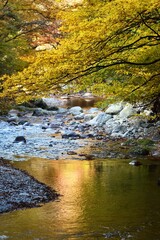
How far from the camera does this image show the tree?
671 centimetres

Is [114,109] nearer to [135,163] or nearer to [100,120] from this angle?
[100,120]

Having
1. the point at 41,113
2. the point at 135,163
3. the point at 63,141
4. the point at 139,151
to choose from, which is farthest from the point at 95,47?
the point at 41,113

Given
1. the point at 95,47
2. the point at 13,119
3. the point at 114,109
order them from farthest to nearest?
the point at 114,109 → the point at 13,119 → the point at 95,47

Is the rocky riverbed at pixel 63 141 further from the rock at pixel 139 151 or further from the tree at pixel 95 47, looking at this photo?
→ the tree at pixel 95 47

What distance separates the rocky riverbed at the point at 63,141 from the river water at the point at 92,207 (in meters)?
0.50

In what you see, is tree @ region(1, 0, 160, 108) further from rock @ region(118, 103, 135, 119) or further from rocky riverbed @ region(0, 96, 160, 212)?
rock @ region(118, 103, 135, 119)

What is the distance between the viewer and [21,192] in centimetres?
757

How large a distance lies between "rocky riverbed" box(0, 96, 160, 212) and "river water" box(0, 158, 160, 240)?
50 centimetres

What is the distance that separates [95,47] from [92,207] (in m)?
2.86

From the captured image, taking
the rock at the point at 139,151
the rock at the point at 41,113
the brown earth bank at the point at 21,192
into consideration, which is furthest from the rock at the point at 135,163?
the rock at the point at 41,113

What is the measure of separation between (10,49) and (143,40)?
32.2ft

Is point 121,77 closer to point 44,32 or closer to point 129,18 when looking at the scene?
point 129,18

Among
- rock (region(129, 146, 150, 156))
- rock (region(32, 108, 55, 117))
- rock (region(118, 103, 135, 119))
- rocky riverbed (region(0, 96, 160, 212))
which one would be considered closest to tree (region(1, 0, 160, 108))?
rocky riverbed (region(0, 96, 160, 212))

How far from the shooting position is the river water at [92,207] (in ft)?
19.0
